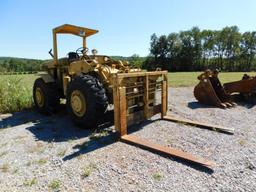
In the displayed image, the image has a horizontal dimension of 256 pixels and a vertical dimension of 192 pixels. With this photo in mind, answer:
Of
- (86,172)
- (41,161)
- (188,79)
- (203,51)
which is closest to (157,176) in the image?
(86,172)

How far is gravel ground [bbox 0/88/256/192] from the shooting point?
274 cm

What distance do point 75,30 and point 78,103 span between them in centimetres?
257

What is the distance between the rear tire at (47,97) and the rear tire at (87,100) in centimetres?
153

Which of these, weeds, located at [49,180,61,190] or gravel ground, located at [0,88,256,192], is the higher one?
gravel ground, located at [0,88,256,192]

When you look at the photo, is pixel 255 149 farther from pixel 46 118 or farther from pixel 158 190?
pixel 46 118

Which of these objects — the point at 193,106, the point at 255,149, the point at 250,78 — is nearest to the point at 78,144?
the point at 255,149

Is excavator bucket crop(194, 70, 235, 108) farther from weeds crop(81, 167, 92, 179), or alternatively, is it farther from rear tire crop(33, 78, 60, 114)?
weeds crop(81, 167, 92, 179)

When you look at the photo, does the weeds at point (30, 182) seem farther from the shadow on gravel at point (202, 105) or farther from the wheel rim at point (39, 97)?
the shadow on gravel at point (202, 105)

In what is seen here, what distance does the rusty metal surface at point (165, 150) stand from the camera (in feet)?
10.1

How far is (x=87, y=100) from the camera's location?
454 cm

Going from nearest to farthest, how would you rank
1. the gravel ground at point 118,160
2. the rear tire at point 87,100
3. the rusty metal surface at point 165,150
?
the gravel ground at point 118,160, the rusty metal surface at point 165,150, the rear tire at point 87,100

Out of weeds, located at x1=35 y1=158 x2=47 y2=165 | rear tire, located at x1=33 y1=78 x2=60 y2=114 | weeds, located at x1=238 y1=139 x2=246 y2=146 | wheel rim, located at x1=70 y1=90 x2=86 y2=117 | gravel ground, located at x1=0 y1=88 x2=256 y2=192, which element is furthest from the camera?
rear tire, located at x1=33 y1=78 x2=60 y2=114

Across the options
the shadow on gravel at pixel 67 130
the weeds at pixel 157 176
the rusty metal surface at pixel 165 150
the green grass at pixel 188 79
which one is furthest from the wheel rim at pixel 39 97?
the green grass at pixel 188 79

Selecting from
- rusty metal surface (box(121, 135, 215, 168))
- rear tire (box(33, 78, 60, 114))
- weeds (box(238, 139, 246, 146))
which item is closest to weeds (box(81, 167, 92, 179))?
rusty metal surface (box(121, 135, 215, 168))
